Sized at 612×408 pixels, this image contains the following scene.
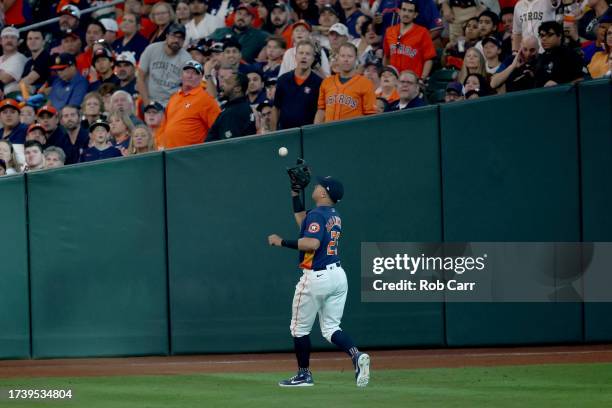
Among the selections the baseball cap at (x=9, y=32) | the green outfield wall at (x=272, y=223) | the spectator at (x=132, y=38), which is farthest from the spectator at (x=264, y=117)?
the baseball cap at (x=9, y=32)

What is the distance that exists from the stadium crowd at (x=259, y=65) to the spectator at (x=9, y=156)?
0.8 inches

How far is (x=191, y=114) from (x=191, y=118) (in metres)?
0.05

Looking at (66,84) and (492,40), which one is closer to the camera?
(492,40)

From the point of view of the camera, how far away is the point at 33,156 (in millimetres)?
14109

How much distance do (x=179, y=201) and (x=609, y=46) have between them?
490 cm

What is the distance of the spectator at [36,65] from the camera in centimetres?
1773

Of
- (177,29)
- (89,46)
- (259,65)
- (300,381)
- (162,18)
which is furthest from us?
(89,46)

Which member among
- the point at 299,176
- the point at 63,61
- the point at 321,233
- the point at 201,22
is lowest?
the point at 321,233


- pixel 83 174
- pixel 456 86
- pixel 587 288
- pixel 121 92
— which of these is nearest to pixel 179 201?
pixel 83 174

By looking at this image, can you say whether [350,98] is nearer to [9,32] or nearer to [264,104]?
[264,104]

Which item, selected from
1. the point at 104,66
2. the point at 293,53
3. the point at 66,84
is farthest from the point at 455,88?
the point at 66,84

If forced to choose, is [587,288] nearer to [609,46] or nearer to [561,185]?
[561,185]

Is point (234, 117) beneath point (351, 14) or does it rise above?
beneath

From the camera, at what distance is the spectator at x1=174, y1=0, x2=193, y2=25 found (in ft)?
56.1
